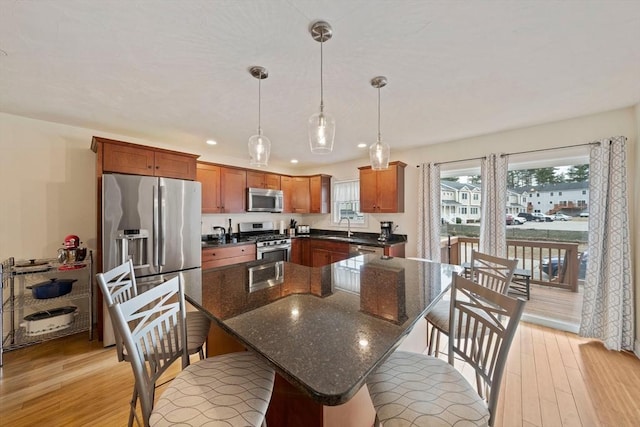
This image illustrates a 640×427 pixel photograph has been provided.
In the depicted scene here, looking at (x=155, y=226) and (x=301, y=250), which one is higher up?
(x=155, y=226)

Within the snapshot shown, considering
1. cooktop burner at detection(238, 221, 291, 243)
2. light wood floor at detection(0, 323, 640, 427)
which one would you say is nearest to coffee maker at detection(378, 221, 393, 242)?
cooktop burner at detection(238, 221, 291, 243)

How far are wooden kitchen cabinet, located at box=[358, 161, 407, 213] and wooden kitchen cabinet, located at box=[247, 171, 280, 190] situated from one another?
172 cm

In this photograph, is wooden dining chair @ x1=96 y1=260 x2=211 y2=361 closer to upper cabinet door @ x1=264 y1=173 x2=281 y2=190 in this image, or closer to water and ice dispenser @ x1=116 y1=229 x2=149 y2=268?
water and ice dispenser @ x1=116 y1=229 x2=149 y2=268

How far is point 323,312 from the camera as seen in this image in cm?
117

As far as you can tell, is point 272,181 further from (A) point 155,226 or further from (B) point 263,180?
(A) point 155,226

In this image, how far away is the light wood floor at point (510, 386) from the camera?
167 cm

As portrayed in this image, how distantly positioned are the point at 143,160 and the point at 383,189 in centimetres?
341

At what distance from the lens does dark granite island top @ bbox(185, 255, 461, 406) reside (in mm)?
757

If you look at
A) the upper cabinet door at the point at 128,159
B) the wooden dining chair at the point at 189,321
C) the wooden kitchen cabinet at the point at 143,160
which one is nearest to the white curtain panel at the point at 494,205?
the wooden dining chair at the point at 189,321

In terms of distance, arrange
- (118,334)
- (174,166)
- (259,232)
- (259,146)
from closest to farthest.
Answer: (118,334) → (259,146) → (174,166) → (259,232)

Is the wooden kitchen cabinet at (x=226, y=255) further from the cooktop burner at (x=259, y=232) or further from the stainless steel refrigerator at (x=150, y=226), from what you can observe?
the stainless steel refrigerator at (x=150, y=226)

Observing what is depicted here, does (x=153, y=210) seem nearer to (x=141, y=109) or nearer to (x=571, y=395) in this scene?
(x=141, y=109)

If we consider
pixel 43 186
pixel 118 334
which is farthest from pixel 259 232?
pixel 118 334

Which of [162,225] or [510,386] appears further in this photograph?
[162,225]
